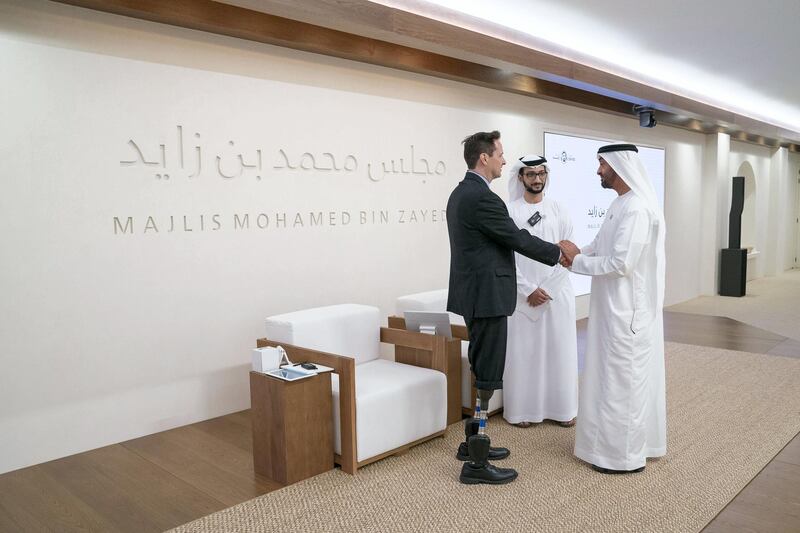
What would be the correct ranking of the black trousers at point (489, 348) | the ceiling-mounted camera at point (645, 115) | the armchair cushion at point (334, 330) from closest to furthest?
the black trousers at point (489, 348) → the armchair cushion at point (334, 330) → the ceiling-mounted camera at point (645, 115)

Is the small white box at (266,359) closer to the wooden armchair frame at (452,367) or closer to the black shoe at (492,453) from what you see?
the wooden armchair frame at (452,367)

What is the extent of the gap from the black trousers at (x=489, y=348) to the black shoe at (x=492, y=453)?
1.69 ft

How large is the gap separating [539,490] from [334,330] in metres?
1.66

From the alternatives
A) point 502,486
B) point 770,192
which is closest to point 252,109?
point 502,486

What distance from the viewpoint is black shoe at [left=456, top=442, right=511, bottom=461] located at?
3.91 metres

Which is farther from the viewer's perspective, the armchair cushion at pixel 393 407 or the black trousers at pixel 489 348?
the armchair cushion at pixel 393 407

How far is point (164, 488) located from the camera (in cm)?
358

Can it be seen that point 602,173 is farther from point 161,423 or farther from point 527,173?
point 161,423

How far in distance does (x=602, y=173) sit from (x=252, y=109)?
8.74 feet

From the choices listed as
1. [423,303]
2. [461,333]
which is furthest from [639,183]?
[423,303]

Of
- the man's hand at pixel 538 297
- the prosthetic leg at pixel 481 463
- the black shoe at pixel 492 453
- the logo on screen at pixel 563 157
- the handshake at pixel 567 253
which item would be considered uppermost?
the logo on screen at pixel 563 157

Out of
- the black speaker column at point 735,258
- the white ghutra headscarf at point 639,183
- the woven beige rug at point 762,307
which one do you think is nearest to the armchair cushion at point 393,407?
the white ghutra headscarf at point 639,183

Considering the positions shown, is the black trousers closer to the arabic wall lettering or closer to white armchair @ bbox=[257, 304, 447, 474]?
white armchair @ bbox=[257, 304, 447, 474]

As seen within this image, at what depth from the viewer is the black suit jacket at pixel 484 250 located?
3535mm
